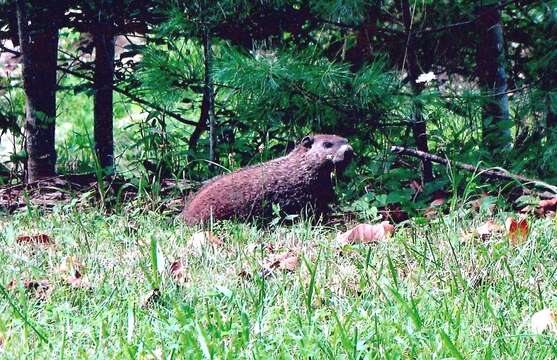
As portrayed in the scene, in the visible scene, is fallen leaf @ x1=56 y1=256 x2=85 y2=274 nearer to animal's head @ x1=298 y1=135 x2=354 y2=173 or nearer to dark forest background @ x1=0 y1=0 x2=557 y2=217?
dark forest background @ x1=0 y1=0 x2=557 y2=217

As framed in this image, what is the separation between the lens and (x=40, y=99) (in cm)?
602

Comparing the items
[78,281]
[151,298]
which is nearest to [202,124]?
[78,281]

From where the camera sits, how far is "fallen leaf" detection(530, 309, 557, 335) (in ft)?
8.98

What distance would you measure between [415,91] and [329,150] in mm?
827

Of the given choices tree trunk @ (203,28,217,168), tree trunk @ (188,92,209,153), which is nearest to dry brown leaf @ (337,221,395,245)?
tree trunk @ (203,28,217,168)

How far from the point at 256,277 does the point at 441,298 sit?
0.65m

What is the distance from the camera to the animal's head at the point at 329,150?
4.70 meters

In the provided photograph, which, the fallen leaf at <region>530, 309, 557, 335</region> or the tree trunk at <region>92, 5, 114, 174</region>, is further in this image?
the tree trunk at <region>92, 5, 114, 174</region>

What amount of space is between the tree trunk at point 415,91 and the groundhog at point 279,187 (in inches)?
26.4

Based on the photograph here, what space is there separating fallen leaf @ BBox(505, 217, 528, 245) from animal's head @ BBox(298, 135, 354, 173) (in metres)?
1.14

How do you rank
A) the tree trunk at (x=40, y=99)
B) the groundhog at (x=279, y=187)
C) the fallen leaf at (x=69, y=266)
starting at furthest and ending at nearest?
the tree trunk at (x=40, y=99)
the groundhog at (x=279, y=187)
the fallen leaf at (x=69, y=266)

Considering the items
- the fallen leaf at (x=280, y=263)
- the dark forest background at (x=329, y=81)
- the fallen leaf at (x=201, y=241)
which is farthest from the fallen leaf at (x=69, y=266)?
the dark forest background at (x=329, y=81)

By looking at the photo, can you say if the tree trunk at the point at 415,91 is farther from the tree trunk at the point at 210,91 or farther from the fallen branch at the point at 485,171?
the tree trunk at the point at 210,91

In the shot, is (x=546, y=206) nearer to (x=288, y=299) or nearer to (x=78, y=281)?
(x=288, y=299)
